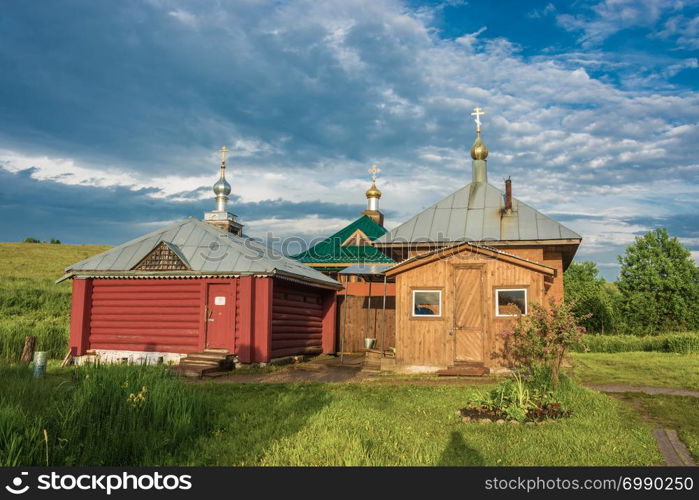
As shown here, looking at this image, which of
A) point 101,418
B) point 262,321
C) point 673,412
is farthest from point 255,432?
point 262,321

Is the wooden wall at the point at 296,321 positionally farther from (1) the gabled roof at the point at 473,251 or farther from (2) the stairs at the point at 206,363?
(1) the gabled roof at the point at 473,251

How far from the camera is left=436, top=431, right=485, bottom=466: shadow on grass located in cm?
621

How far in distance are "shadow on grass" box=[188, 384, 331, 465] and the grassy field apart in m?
0.03

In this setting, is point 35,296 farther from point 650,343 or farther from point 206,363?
point 650,343

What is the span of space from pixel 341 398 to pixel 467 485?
5686 mm

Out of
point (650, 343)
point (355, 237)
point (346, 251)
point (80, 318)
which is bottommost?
point (650, 343)

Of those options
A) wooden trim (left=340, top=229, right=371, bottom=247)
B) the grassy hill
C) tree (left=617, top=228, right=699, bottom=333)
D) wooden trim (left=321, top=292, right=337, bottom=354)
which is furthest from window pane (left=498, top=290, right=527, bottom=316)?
tree (left=617, top=228, right=699, bottom=333)

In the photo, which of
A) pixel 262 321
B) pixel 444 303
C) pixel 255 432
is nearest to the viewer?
pixel 255 432

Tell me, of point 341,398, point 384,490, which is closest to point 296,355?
point 341,398

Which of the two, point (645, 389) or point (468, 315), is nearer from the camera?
point (645, 389)

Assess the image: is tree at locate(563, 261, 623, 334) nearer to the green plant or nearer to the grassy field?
the green plant

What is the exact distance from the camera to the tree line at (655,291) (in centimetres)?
4019

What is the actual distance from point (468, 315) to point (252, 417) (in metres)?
7.92

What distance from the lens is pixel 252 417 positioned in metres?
8.80
